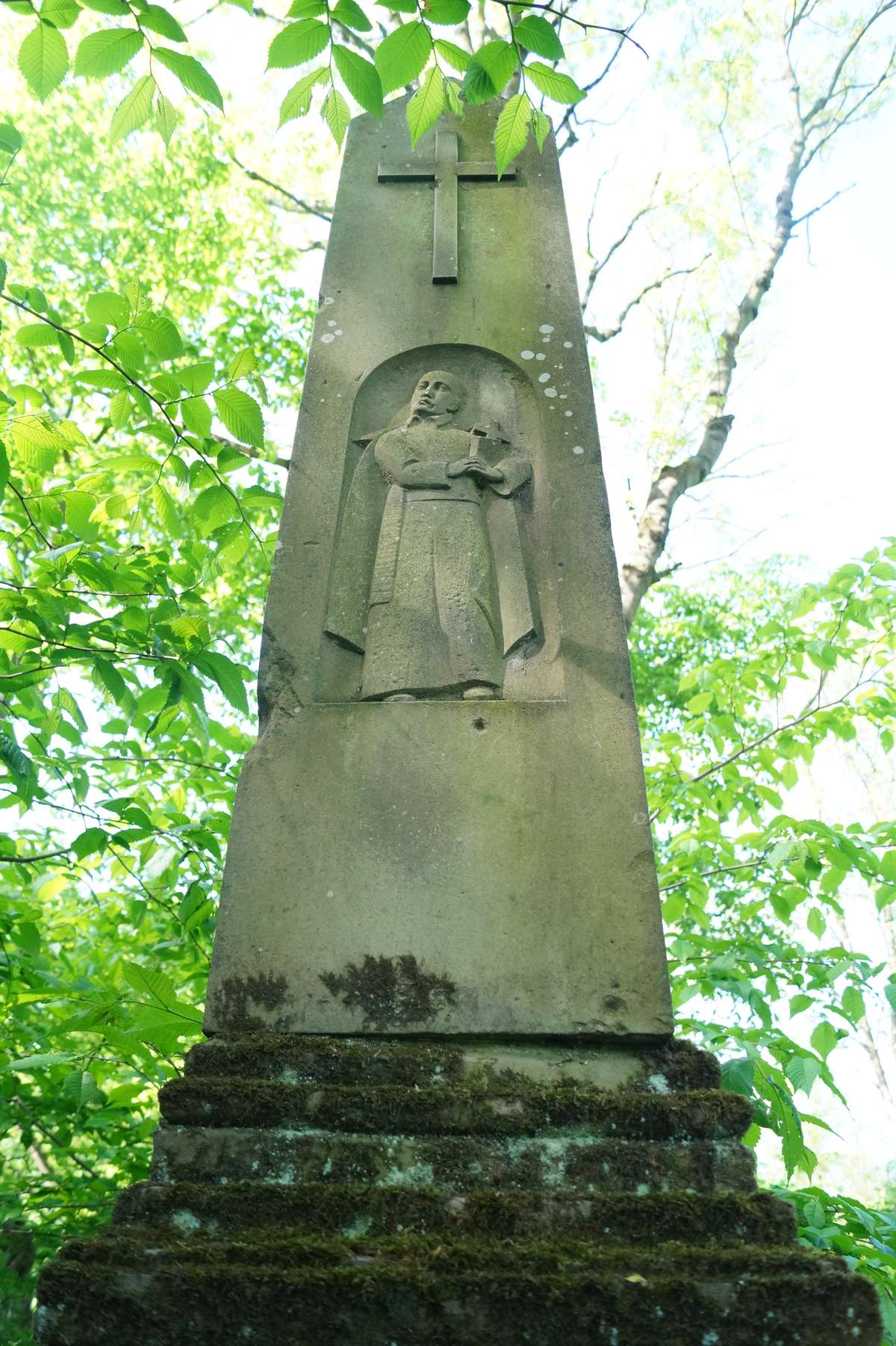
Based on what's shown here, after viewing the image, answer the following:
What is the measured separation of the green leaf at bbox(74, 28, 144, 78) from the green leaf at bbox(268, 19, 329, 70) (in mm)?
380

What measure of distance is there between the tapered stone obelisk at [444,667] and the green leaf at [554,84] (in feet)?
3.42

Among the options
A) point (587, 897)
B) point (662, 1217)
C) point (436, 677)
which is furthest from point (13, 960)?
point (662, 1217)

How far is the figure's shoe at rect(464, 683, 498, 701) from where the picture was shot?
124 inches

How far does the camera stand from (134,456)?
12.4 ft

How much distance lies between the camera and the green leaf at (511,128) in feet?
9.52

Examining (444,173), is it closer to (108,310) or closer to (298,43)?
(108,310)

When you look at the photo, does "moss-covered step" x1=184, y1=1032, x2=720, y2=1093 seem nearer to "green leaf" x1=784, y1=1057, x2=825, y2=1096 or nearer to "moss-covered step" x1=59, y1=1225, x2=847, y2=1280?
"moss-covered step" x1=59, y1=1225, x2=847, y2=1280

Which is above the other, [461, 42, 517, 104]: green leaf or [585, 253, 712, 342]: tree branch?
[585, 253, 712, 342]: tree branch

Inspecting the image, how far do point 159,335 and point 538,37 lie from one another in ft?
5.07

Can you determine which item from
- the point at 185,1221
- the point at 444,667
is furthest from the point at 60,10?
the point at 185,1221

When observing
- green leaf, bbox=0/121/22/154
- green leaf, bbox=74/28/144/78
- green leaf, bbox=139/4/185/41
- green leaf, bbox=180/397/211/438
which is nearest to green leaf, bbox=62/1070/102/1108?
green leaf, bbox=180/397/211/438

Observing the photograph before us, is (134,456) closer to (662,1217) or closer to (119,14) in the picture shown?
(119,14)

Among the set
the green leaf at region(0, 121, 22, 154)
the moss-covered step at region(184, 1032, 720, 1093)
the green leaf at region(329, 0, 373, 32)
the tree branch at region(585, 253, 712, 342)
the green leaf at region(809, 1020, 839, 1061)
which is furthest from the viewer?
the tree branch at region(585, 253, 712, 342)

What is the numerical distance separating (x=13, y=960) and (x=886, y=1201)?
20849 millimetres
